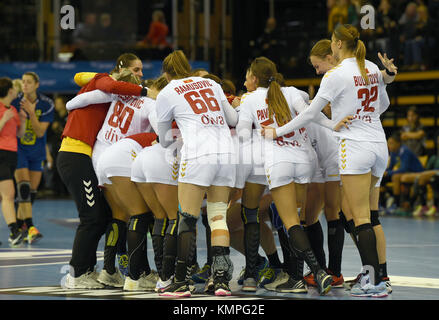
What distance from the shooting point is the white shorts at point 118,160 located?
224 inches

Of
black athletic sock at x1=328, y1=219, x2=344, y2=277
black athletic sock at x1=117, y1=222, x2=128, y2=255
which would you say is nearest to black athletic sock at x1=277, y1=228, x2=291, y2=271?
black athletic sock at x1=328, y1=219, x2=344, y2=277

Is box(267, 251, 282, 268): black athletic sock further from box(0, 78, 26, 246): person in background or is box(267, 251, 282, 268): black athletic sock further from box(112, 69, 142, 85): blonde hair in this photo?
box(0, 78, 26, 246): person in background

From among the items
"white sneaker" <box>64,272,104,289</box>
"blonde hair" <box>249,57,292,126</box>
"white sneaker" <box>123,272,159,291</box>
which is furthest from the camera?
"white sneaker" <box>64,272,104,289</box>

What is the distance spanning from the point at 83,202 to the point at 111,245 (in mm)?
406

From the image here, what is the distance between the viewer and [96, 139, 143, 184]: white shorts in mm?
5680

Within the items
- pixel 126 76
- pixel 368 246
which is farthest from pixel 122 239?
pixel 368 246

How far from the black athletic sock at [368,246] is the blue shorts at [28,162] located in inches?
200

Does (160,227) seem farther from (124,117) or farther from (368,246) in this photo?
(368,246)

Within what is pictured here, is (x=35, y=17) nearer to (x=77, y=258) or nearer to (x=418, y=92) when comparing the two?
(x=418, y=92)

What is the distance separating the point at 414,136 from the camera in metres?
13.2

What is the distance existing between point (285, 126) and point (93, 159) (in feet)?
5.04

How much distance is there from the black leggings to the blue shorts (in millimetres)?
3431

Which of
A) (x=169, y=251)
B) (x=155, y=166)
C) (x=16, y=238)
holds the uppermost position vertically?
(x=155, y=166)

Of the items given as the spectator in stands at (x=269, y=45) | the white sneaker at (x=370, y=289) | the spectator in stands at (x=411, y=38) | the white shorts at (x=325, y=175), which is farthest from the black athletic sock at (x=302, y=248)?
the spectator in stands at (x=269, y=45)
